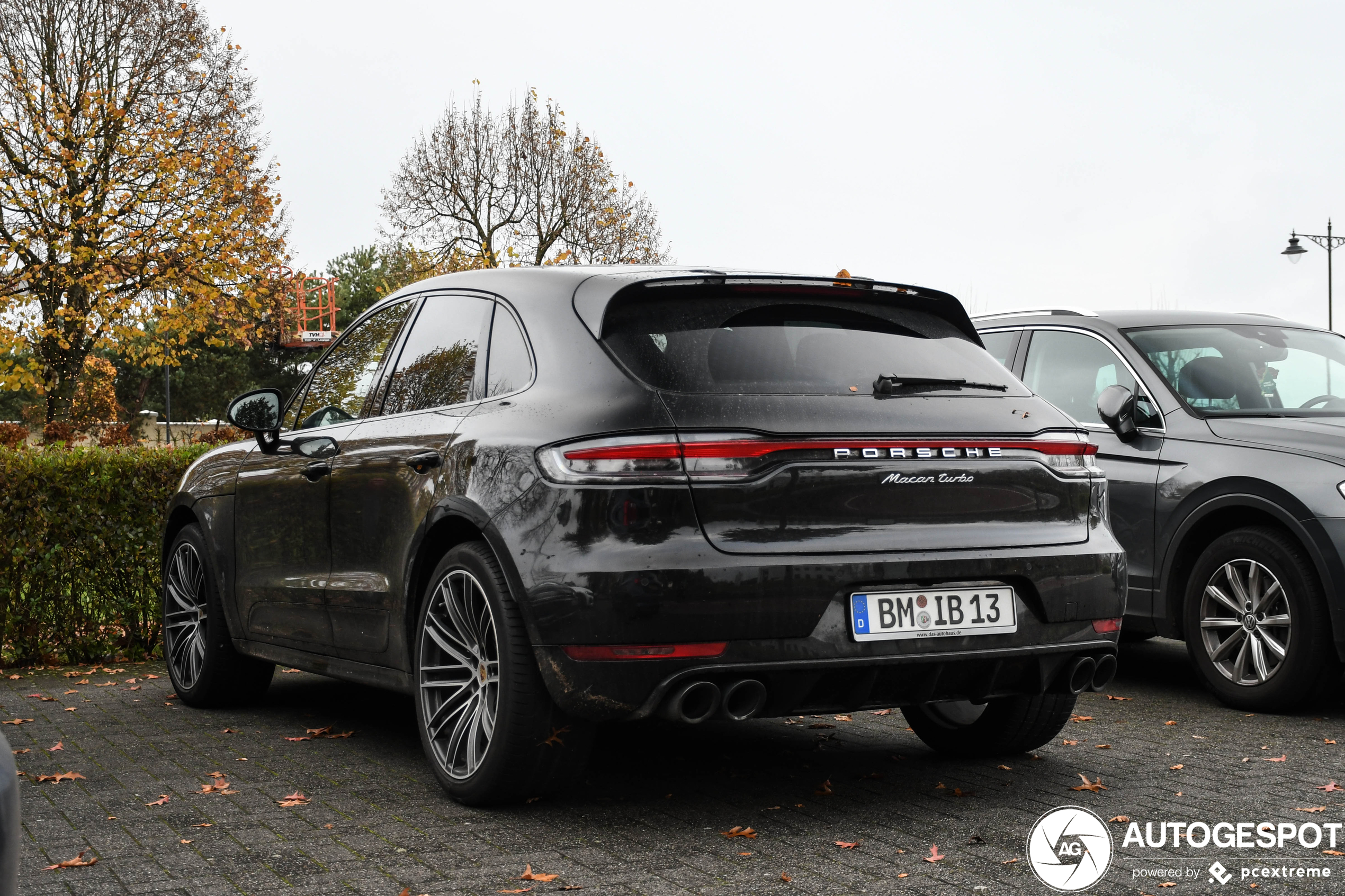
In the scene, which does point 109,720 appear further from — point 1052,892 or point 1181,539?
point 1181,539

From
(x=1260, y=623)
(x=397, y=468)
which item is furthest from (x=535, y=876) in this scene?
(x=1260, y=623)

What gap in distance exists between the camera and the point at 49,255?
28.9 meters

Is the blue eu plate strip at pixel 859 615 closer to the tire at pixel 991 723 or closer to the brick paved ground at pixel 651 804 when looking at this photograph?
the brick paved ground at pixel 651 804

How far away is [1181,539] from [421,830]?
4279mm

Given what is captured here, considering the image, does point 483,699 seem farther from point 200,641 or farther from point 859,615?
point 200,641

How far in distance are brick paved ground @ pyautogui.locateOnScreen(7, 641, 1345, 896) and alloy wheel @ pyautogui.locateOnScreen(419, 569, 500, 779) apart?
213 mm

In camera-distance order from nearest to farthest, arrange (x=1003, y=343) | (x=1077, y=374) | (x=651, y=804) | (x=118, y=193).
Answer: (x=651, y=804) < (x=1077, y=374) < (x=1003, y=343) < (x=118, y=193)

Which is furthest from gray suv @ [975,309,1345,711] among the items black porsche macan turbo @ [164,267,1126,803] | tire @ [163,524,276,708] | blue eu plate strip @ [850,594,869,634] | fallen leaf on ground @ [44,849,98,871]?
fallen leaf on ground @ [44,849,98,871]

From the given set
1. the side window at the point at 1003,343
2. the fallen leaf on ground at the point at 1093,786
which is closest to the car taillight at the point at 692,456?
the fallen leaf on ground at the point at 1093,786

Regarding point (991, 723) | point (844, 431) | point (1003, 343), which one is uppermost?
point (1003, 343)

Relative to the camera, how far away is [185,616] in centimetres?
708

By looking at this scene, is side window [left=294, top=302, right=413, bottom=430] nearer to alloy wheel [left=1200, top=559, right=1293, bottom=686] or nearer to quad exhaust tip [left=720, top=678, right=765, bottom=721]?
quad exhaust tip [left=720, top=678, right=765, bottom=721]

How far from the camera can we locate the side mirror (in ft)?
23.7

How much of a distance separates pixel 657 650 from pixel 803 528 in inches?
21.9
